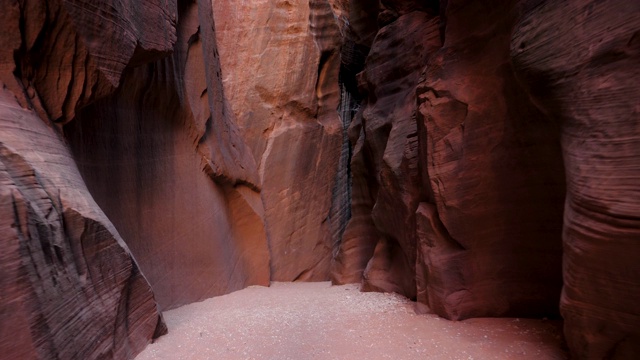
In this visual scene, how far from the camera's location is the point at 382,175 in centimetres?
598

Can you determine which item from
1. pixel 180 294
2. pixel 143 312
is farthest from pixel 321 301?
pixel 143 312

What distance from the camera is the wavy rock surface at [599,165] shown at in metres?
2.03

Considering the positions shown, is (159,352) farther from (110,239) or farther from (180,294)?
(180,294)

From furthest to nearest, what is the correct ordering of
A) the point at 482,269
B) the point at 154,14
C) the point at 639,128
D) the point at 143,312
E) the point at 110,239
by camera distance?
the point at 154,14
the point at 482,269
the point at 143,312
the point at 110,239
the point at 639,128

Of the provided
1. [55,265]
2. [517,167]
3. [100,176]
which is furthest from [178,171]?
[517,167]

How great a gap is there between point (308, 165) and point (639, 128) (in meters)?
8.85

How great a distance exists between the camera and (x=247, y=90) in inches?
396

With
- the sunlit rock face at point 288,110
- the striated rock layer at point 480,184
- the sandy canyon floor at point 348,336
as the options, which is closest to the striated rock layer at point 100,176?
the sandy canyon floor at point 348,336

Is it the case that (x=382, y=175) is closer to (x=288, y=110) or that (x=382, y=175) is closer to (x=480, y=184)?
(x=480, y=184)

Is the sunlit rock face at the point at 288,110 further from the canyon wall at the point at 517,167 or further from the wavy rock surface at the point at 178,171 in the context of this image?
the canyon wall at the point at 517,167

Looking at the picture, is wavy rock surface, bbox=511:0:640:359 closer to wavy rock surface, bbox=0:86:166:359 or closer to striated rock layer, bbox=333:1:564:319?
A: striated rock layer, bbox=333:1:564:319

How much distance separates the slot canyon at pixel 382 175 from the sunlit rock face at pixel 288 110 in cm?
182

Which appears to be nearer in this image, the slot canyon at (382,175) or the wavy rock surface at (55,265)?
the wavy rock surface at (55,265)

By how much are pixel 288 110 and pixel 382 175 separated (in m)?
5.10
